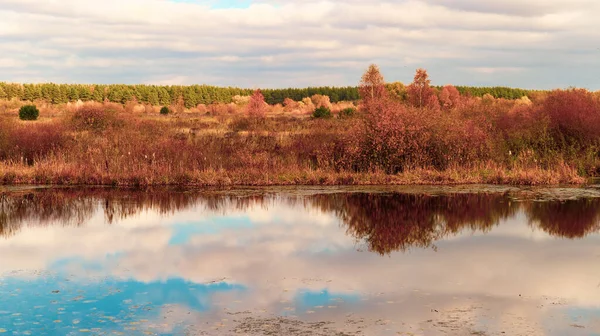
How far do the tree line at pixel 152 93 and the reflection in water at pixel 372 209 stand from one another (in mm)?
76589

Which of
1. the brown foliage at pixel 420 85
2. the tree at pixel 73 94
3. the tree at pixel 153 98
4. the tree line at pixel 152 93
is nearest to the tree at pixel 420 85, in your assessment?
the brown foliage at pixel 420 85

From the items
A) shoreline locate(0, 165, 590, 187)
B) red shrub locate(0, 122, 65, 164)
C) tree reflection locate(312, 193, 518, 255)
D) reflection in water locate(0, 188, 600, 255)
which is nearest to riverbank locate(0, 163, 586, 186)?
shoreline locate(0, 165, 590, 187)

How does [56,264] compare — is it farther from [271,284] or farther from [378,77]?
[378,77]

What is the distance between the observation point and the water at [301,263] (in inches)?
375

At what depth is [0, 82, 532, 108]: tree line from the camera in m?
101

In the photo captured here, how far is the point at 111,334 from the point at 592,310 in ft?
22.0

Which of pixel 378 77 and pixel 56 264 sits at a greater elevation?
Answer: pixel 378 77

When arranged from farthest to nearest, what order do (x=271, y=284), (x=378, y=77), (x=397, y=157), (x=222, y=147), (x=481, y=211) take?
1. (x=378, y=77)
2. (x=222, y=147)
3. (x=397, y=157)
4. (x=481, y=211)
5. (x=271, y=284)

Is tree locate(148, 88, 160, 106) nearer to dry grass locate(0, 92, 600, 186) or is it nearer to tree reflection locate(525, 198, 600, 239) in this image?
dry grass locate(0, 92, 600, 186)

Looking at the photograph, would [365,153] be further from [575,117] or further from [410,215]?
[575,117]

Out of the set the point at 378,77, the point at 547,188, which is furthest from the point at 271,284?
the point at 378,77

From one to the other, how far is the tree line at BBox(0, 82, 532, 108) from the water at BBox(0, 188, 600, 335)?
7822 cm

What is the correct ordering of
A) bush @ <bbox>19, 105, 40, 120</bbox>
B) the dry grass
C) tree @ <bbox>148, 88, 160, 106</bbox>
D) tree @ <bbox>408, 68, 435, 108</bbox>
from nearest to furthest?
the dry grass → bush @ <bbox>19, 105, 40, 120</bbox> → tree @ <bbox>408, 68, 435, 108</bbox> → tree @ <bbox>148, 88, 160, 106</bbox>

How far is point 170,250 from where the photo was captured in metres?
14.5
